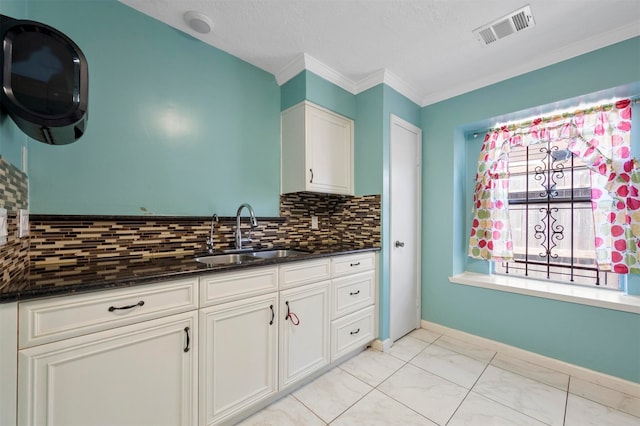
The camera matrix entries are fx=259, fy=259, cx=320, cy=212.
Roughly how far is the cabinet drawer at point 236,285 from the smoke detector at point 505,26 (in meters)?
2.13

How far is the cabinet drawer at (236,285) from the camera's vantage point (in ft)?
4.33

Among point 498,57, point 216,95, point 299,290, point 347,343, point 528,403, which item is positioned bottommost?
point 528,403

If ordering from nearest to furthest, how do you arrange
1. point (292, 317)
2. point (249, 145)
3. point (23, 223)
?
point (23, 223)
point (292, 317)
point (249, 145)

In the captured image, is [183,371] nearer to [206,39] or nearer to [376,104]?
[206,39]

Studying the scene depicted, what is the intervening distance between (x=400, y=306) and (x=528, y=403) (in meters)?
1.07

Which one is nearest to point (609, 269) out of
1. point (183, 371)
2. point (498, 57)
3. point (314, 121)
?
point (498, 57)

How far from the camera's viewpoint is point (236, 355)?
4.67 ft

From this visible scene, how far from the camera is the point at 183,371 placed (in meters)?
1.24

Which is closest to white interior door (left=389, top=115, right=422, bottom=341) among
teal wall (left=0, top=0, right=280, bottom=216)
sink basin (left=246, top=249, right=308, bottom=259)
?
sink basin (left=246, top=249, right=308, bottom=259)

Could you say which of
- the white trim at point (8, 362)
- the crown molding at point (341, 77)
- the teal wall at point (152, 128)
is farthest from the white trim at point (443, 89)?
the white trim at point (8, 362)

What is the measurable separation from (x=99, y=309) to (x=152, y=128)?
46.0 inches

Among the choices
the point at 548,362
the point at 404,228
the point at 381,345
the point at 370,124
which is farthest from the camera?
the point at 404,228

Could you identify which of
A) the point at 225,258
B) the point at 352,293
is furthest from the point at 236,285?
the point at 352,293

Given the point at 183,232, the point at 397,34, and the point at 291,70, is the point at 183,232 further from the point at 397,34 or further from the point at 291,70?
the point at 397,34
